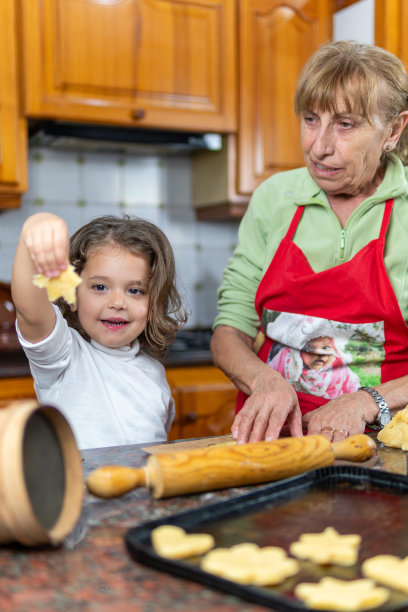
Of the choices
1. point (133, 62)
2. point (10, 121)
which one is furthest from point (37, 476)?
point (133, 62)

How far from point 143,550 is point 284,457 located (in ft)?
0.99

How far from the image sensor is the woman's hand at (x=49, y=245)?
81cm

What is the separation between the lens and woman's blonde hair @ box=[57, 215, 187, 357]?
53.2 inches

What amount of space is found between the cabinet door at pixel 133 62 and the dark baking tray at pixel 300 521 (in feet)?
6.17

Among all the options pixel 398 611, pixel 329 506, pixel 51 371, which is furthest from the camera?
pixel 51 371

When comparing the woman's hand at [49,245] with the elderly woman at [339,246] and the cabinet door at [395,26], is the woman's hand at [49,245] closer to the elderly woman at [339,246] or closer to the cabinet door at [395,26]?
the elderly woman at [339,246]

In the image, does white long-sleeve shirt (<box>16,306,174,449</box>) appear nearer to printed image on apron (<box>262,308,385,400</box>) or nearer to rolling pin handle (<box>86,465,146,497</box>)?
printed image on apron (<box>262,308,385,400</box>)

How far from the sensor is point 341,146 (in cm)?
134

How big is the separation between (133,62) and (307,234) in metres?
1.33

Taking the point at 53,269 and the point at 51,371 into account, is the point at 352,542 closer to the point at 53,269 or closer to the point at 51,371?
the point at 53,269

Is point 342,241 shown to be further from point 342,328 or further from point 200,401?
point 200,401

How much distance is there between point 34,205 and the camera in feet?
8.85

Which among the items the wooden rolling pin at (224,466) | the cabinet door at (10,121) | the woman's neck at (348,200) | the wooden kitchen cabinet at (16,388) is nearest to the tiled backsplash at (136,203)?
the cabinet door at (10,121)

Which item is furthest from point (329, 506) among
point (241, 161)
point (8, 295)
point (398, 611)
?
point (241, 161)
